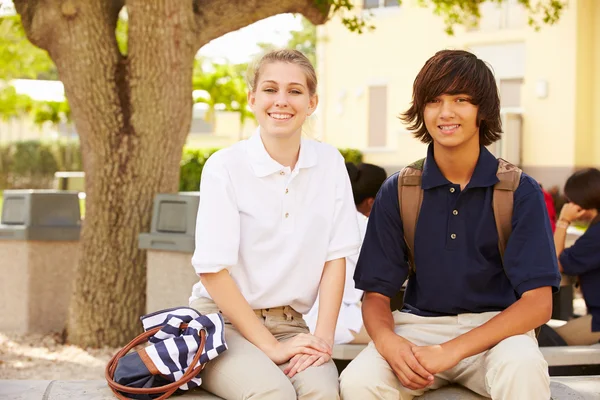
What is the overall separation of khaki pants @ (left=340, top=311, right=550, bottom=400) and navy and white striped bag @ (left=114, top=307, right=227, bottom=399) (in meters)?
0.49

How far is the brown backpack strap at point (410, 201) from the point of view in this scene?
3.19 meters

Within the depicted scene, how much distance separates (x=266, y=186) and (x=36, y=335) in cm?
424

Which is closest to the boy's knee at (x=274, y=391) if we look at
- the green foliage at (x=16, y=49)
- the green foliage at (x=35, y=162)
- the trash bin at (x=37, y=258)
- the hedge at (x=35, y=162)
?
the trash bin at (x=37, y=258)

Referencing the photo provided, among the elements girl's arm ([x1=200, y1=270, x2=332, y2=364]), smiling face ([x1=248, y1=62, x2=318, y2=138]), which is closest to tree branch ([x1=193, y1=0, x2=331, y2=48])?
smiling face ([x1=248, y1=62, x2=318, y2=138])

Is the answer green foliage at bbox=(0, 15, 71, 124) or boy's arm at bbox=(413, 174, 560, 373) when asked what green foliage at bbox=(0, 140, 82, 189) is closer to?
green foliage at bbox=(0, 15, 71, 124)

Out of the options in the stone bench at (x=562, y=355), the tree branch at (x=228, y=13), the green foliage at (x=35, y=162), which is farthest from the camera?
the green foliage at (x=35, y=162)

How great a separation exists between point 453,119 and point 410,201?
1.16 ft

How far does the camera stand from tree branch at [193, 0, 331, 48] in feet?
20.8

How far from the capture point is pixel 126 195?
6148 millimetres

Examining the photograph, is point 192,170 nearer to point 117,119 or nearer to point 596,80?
point 596,80

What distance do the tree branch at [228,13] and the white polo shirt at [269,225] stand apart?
3207 millimetres

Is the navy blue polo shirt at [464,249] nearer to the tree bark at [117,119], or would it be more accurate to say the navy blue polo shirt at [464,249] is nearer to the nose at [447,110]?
the nose at [447,110]

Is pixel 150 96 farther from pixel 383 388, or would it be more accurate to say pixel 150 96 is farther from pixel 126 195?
pixel 383 388

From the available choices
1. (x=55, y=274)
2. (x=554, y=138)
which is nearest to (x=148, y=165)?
(x=55, y=274)
